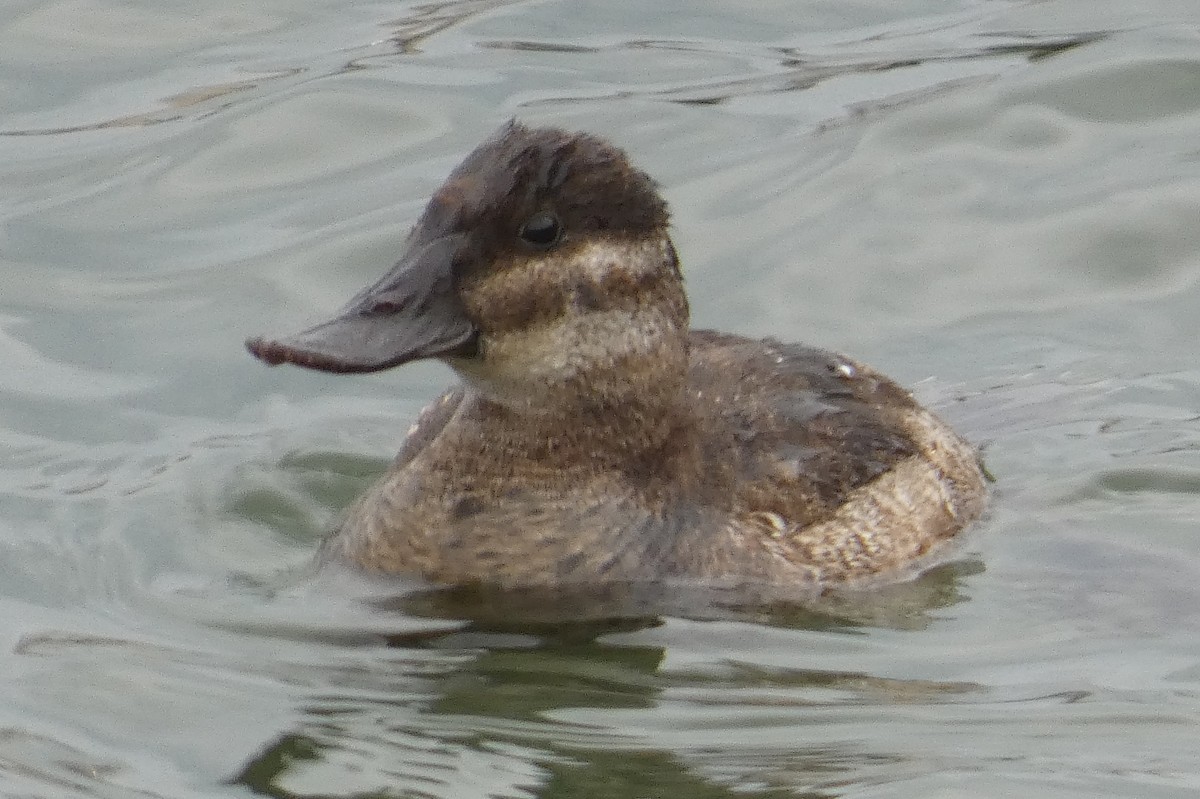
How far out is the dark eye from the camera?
7.25 m

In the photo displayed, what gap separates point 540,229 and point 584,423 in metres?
→ 0.66

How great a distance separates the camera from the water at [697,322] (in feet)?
21.6

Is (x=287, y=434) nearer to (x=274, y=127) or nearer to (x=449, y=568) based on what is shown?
(x=449, y=568)

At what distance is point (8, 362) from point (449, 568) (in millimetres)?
3013

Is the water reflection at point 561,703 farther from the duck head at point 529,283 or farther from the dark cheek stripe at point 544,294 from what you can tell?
the dark cheek stripe at point 544,294

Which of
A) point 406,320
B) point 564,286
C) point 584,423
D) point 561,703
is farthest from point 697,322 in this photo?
point 561,703

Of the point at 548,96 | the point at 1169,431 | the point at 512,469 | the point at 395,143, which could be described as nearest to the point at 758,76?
the point at 548,96

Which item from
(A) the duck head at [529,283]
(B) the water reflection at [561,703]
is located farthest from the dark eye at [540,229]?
(B) the water reflection at [561,703]

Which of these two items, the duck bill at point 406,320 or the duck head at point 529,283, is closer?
the duck bill at point 406,320

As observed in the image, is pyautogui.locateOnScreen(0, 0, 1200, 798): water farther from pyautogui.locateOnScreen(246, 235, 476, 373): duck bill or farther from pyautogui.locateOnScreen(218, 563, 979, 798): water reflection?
pyautogui.locateOnScreen(246, 235, 476, 373): duck bill

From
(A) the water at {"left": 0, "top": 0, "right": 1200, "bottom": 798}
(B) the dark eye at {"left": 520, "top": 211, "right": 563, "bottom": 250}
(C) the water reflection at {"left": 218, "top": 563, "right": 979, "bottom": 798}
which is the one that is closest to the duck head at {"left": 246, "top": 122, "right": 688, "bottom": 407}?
(B) the dark eye at {"left": 520, "top": 211, "right": 563, "bottom": 250}

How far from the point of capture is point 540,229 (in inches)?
286

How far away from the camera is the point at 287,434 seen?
367 inches

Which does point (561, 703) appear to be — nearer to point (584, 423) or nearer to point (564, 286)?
point (584, 423)
